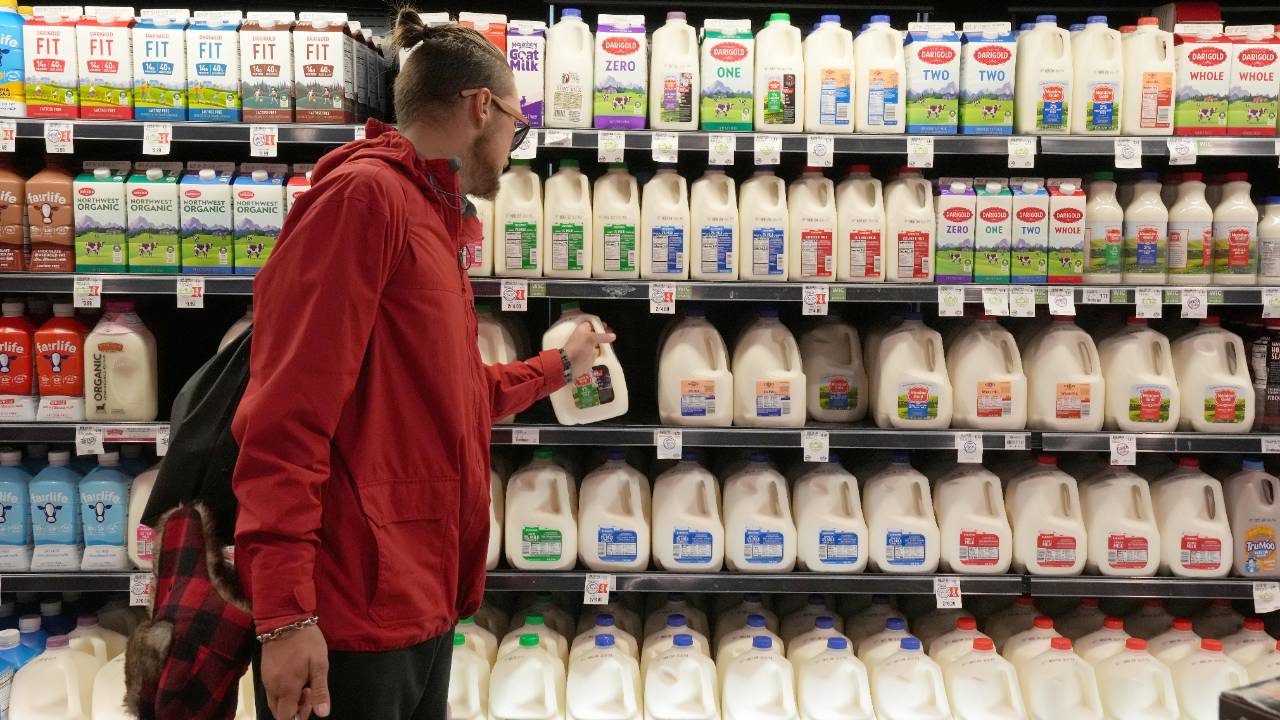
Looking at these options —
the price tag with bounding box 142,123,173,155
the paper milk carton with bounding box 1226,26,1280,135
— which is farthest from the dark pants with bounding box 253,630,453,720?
the paper milk carton with bounding box 1226,26,1280,135

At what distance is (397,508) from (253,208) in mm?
1542

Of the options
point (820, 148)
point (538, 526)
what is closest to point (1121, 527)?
point (820, 148)

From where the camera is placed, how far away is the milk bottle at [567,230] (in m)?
2.58

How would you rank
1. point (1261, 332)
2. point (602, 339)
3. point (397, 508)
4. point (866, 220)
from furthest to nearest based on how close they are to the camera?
point (1261, 332)
point (866, 220)
point (602, 339)
point (397, 508)

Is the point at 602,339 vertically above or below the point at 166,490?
above

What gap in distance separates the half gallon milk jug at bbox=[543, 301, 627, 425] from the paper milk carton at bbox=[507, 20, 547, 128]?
63 centimetres

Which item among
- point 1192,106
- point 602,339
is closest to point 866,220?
point 602,339

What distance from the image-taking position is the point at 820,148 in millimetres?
2531

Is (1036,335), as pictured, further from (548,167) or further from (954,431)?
(548,167)

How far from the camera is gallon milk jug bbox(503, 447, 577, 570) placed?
102 inches

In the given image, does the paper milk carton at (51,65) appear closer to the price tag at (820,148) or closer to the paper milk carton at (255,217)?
the paper milk carton at (255,217)

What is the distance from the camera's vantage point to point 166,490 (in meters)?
1.42

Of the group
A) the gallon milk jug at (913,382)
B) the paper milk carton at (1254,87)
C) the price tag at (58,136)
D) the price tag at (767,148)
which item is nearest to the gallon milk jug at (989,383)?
the gallon milk jug at (913,382)

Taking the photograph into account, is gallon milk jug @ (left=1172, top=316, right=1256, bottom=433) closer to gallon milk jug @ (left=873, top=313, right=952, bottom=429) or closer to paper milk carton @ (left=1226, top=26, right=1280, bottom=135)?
paper milk carton @ (left=1226, top=26, right=1280, bottom=135)
